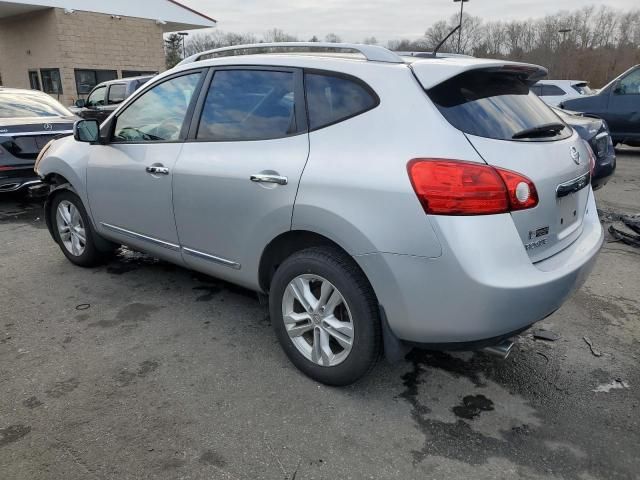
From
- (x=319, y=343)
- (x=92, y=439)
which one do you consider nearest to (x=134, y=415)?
(x=92, y=439)

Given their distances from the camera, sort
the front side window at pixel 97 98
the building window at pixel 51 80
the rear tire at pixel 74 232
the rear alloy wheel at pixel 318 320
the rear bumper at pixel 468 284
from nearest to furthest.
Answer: the rear bumper at pixel 468 284 → the rear alloy wheel at pixel 318 320 → the rear tire at pixel 74 232 → the front side window at pixel 97 98 → the building window at pixel 51 80

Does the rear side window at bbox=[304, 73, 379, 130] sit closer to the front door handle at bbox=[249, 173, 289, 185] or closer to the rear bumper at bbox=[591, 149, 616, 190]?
the front door handle at bbox=[249, 173, 289, 185]

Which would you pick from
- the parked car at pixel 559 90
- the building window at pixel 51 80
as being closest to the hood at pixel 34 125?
the parked car at pixel 559 90

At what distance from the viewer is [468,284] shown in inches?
86.6

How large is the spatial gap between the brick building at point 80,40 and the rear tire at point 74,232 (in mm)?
21651

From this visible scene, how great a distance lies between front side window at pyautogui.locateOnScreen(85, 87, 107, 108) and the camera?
13102 millimetres

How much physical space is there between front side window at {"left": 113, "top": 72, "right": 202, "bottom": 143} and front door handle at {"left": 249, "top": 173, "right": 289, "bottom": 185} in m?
0.91

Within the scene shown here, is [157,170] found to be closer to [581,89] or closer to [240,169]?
[240,169]

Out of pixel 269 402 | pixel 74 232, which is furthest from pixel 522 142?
pixel 74 232

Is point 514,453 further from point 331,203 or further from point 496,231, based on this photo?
point 331,203

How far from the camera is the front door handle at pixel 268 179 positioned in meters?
2.73

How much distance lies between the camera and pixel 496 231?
2215 mm

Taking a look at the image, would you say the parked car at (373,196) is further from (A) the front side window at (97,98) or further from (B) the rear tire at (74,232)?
(A) the front side window at (97,98)

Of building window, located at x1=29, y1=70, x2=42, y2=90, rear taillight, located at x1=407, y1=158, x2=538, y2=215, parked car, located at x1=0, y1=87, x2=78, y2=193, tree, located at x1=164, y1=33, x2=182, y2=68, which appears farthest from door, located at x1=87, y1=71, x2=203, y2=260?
tree, located at x1=164, y1=33, x2=182, y2=68
